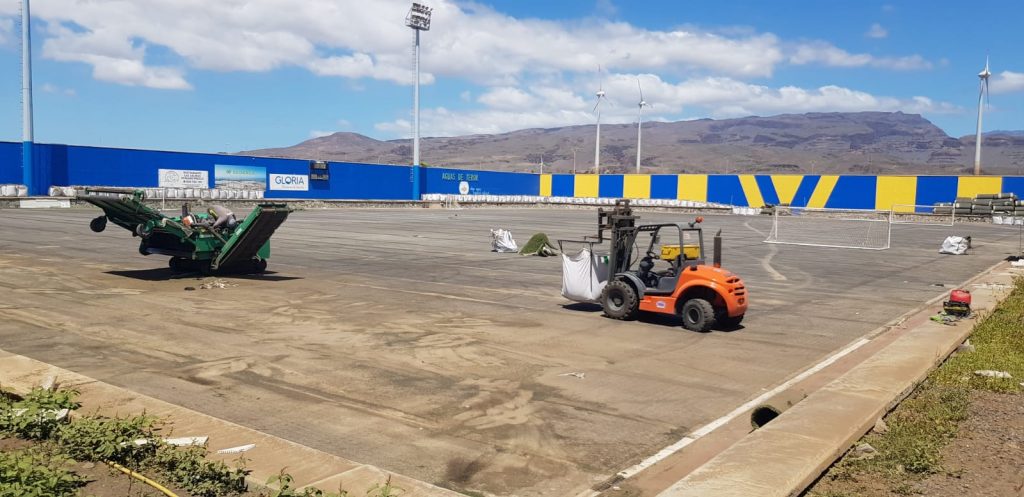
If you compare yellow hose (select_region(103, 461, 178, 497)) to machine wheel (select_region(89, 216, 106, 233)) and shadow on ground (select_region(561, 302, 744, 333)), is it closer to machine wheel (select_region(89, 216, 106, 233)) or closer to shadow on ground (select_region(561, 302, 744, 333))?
shadow on ground (select_region(561, 302, 744, 333))

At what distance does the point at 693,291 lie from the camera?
12578 millimetres

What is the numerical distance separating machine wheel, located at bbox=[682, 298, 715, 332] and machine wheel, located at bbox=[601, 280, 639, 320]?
3.06 ft

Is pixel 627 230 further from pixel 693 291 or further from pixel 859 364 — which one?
pixel 859 364

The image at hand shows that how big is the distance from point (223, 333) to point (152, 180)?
5171 centimetres

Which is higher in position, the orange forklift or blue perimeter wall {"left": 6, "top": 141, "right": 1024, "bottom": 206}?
blue perimeter wall {"left": 6, "top": 141, "right": 1024, "bottom": 206}

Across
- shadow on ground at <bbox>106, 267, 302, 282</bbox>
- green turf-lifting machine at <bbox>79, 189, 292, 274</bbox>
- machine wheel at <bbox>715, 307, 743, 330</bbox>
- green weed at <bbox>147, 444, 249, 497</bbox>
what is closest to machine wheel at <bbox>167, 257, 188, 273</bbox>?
shadow on ground at <bbox>106, 267, 302, 282</bbox>

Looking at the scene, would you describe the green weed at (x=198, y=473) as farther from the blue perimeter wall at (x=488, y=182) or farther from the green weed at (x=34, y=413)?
the blue perimeter wall at (x=488, y=182)

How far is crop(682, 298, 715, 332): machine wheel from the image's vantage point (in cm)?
1212

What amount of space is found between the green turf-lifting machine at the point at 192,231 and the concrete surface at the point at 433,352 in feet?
2.41

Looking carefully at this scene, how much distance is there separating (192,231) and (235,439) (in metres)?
12.0

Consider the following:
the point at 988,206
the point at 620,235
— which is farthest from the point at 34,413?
the point at 988,206

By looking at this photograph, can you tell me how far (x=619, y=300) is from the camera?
43.3 ft

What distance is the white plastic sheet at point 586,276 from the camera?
1384 centimetres

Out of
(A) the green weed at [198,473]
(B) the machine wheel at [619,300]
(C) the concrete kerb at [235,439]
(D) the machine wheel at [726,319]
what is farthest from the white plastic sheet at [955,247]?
(A) the green weed at [198,473]
